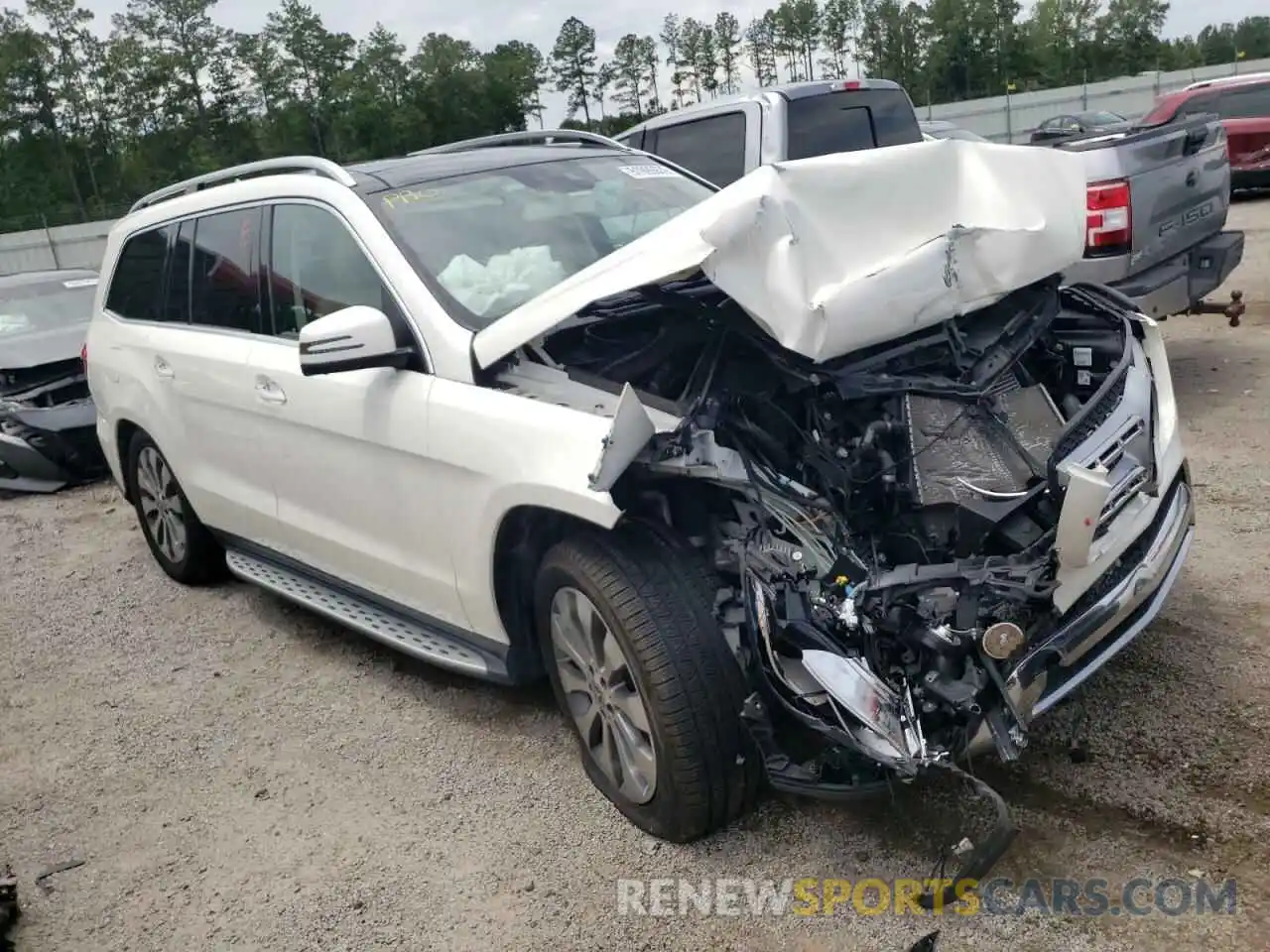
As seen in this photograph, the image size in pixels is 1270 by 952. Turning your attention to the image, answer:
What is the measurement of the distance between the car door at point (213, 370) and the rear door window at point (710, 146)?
13.1 ft

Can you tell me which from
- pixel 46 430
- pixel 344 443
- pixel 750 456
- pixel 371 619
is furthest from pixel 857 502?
pixel 46 430

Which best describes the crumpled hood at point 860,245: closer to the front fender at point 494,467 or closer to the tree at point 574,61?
the front fender at point 494,467

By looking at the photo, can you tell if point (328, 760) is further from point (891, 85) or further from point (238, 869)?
point (891, 85)

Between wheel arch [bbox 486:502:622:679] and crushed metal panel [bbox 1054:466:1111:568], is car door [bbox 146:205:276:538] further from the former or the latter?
crushed metal panel [bbox 1054:466:1111:568]

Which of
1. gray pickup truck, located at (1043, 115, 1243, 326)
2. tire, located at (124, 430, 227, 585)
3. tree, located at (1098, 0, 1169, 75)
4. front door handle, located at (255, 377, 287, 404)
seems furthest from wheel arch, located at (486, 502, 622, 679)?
tree, located at (1098, 0, 1169, 75)

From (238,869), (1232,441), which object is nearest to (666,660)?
(238,869)

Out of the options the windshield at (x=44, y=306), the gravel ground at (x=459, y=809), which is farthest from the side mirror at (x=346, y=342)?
the windshield at (x=44, y=306)

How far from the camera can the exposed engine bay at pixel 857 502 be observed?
101 inches

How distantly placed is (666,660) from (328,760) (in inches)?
63.4

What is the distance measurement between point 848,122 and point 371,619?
5.68 meters

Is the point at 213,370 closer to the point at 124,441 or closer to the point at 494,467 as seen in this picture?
the point at 124,441

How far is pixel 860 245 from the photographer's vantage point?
2898 millimetres

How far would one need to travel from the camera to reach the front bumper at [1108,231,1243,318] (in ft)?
19.3

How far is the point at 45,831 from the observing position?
12.0 ft
